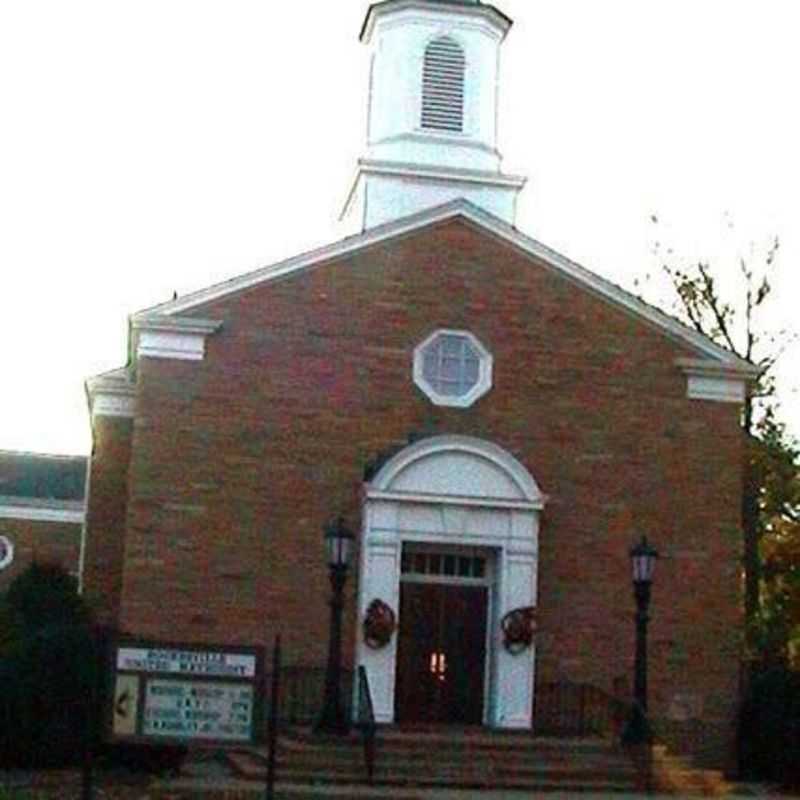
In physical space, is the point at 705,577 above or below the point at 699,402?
below

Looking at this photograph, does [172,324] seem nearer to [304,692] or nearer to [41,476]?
[304,692]

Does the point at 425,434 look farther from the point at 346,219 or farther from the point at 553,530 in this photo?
the point at 346,219

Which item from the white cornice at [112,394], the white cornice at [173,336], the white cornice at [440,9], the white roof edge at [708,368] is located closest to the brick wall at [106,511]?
the white cornice at [112,394]

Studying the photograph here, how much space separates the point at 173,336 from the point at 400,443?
398cm

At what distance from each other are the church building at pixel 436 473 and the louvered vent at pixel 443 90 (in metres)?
5.39

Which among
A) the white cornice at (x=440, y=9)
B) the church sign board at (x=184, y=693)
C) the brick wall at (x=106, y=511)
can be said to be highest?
the white cornice at (x=440, y=9)

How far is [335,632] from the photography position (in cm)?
2712

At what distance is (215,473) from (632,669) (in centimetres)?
736

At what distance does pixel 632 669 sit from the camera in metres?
31.0

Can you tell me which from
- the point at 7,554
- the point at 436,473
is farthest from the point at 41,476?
the point at 436,473

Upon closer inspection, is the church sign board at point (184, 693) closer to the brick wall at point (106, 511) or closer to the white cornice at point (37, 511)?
the brick wall at point (106, 511)

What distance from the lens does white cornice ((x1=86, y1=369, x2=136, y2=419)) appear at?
105 feet

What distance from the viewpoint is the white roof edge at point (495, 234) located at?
30766 mm

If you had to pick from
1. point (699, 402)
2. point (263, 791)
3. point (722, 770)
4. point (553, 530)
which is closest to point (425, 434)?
point (553, 530)
